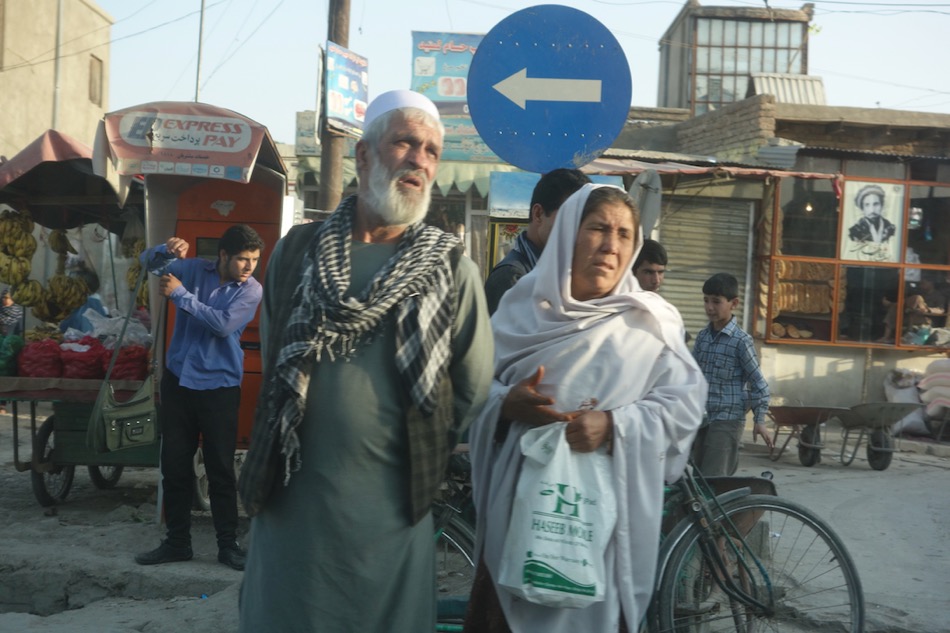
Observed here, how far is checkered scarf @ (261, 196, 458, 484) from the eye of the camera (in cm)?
219

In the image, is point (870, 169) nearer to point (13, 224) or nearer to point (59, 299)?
point (59, 299)

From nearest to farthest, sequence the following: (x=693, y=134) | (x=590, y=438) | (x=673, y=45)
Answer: (x=590, y=438) < (x=693, y=134) < (x=673, y=45)

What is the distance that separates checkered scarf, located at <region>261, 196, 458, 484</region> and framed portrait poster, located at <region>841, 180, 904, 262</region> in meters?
13.0

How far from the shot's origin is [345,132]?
34.3 ft

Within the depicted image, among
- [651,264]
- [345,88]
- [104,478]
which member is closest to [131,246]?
[104,478]

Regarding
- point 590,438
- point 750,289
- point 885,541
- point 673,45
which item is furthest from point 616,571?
point 673,45

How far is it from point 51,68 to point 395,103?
22.6m

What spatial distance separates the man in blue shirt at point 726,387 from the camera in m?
5.54

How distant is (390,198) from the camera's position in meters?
2.35

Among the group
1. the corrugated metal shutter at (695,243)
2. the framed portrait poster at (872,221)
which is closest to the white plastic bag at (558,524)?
the corrugated metal shutter at (695,243)

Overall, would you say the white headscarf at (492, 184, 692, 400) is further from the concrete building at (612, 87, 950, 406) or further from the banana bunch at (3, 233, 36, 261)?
the concrete building at (612, 87, 950, 406)

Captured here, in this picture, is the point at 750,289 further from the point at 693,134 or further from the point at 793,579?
the point at 793,579

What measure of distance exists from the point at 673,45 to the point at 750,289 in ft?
51.1

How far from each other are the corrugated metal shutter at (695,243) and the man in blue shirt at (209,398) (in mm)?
9222
